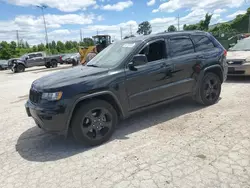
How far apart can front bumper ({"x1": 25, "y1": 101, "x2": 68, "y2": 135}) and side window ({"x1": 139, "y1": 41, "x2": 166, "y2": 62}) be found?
6.46 ft

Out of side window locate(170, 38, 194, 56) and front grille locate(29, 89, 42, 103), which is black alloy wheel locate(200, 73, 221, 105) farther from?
front grille locate(29, 89, 42, 103)

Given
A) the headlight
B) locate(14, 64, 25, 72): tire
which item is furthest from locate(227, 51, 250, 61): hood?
locate(14, 64, 25, 72): tire

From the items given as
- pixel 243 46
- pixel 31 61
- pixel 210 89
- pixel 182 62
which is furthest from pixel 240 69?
pixel 31 61

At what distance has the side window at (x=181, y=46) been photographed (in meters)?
4.68

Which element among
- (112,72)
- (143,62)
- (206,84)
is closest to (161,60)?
(143,62)

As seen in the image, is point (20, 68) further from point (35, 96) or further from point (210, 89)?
point (210, 89)

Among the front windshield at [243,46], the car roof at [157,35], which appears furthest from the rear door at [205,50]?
the front windshield at [243,46]

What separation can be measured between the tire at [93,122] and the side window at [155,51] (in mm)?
1336

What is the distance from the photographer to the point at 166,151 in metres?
3.39

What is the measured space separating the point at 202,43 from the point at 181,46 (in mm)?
732

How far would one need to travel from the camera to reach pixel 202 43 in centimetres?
521

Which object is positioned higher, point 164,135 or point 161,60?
point 161,60

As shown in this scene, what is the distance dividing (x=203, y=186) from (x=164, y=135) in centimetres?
144

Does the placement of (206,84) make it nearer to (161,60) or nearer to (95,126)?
(161,60)
